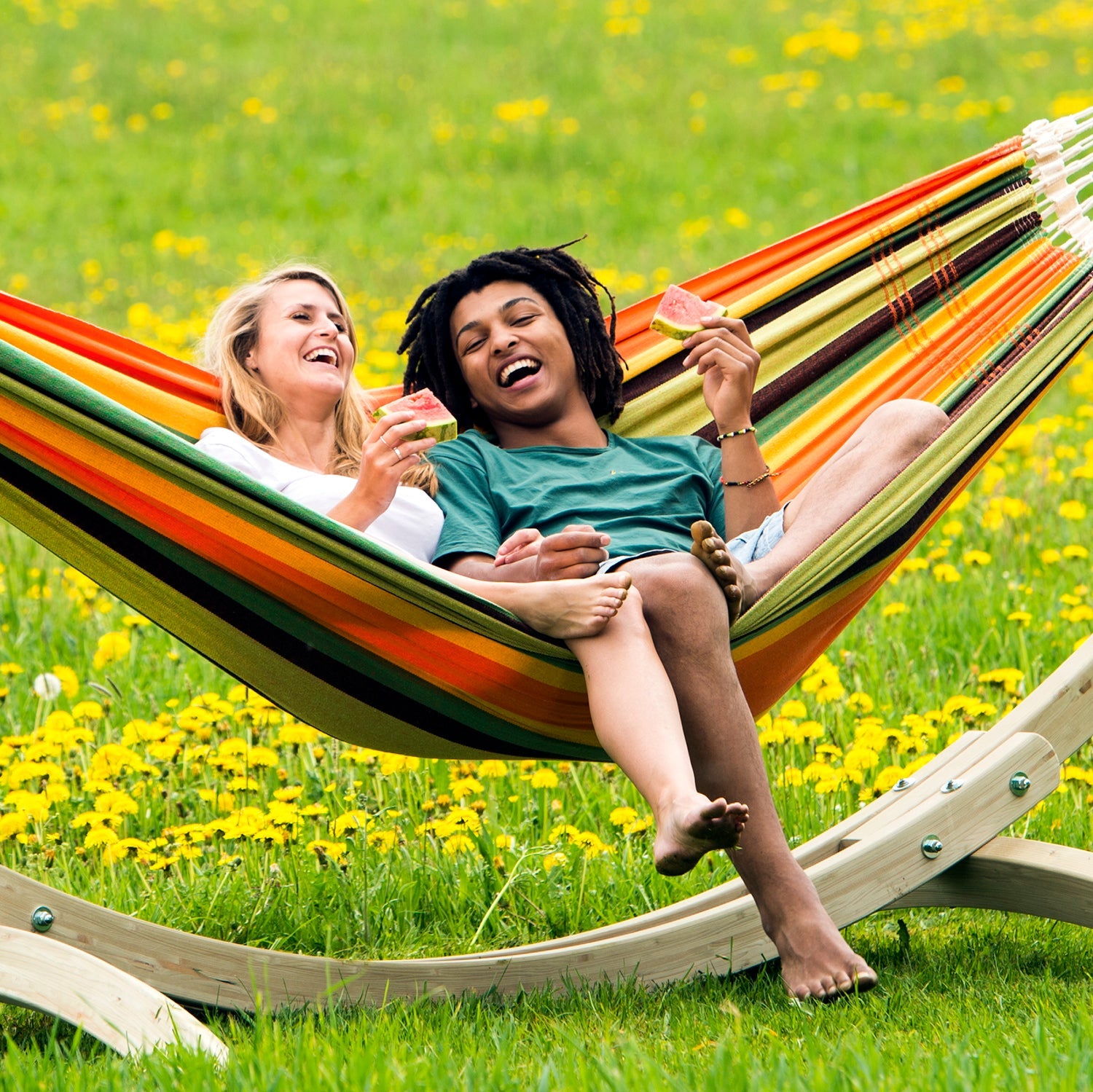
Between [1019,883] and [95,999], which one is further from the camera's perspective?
[1019,883]

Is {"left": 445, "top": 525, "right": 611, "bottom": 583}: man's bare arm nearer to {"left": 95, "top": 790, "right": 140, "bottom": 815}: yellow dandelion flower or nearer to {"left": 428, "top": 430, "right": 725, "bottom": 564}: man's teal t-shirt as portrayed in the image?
{"left": 428, "top": 430, "right": 725, "bottom": 564}: man's teal t-shirt

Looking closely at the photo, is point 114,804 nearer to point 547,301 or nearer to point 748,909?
point 748,909

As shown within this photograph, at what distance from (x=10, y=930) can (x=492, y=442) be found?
1.31 metres

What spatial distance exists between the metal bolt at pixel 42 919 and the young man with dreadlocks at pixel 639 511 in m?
0.82

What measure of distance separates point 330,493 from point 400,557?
65 cm

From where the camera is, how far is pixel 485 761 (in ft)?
10.6

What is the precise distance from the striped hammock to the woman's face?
0.13m

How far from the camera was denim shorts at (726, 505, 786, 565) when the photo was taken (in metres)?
2.70

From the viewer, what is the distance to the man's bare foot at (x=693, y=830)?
1876 millimetres

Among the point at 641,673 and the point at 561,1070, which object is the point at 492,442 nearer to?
the point at 641,673

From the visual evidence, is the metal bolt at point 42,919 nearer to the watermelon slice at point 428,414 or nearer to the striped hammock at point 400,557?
the striped hammock at point 400,557

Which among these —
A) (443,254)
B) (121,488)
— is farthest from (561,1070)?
(443,254)

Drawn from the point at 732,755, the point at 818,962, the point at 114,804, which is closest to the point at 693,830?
the point at 732,755

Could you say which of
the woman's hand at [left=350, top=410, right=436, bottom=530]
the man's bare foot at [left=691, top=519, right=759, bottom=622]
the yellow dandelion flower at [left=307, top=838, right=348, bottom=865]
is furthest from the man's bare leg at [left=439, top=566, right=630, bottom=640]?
the yellow dandelion flower at [left=307, top=838, right=348, bottom=865]
